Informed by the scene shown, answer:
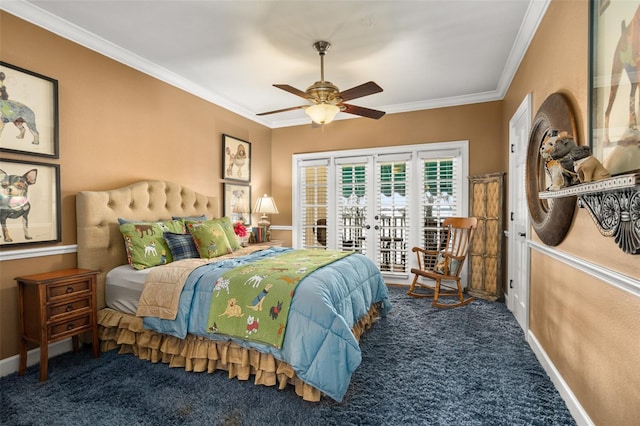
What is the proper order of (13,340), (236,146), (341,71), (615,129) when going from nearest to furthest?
1. (615,129)
2. (13,340)
3. (341,71)
4. (236,146)

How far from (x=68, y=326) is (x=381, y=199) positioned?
4.07 m

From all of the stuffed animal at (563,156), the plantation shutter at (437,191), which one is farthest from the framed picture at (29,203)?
the plantation shutter at (437,191)

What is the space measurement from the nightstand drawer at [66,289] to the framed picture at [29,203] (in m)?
0.48

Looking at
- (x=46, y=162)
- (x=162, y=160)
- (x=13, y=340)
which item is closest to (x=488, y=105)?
(x=162, y=160)

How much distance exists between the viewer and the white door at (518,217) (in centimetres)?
334

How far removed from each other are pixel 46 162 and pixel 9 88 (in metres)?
0.56

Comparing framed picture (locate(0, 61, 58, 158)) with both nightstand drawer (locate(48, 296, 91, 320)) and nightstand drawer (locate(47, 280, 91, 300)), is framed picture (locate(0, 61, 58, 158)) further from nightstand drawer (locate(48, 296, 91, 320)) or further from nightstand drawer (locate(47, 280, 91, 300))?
nightstand drawer (locate(48, 296, 91, 320))

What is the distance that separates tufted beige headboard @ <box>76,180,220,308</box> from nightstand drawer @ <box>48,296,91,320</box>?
291mm

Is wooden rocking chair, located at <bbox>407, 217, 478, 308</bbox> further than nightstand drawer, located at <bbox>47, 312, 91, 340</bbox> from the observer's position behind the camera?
Yes

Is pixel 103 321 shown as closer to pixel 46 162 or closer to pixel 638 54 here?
pixel 46 162

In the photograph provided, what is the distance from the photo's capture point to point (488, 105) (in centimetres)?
466

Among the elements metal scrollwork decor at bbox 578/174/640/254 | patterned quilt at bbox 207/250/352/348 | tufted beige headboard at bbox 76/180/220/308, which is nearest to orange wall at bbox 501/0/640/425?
metal scrollwork decor at bbox 578/174/640/254

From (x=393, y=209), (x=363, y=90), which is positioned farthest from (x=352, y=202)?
(x=363, y=90)

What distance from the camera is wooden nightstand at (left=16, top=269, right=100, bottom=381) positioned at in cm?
237
